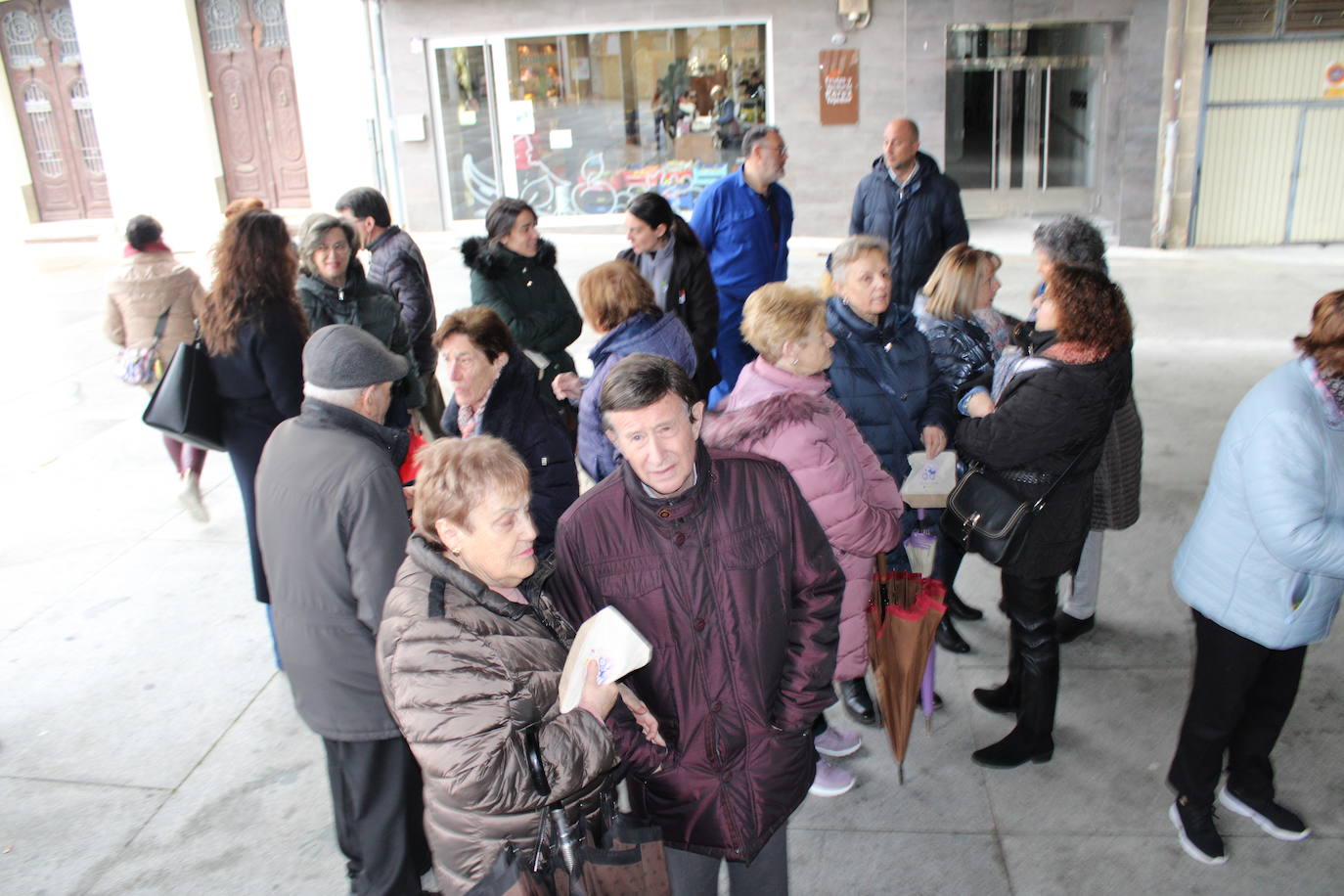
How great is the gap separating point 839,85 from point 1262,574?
11380 millimetres

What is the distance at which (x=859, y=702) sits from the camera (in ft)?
14.3

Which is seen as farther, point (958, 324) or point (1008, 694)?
point (958, 324)

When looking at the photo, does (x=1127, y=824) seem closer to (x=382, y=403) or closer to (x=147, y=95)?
(x=382, y=403)

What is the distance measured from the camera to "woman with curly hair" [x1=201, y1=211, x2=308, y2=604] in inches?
173

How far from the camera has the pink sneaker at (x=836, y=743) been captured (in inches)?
163

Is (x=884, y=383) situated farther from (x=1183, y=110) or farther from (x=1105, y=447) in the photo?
(x=1183, y=110)

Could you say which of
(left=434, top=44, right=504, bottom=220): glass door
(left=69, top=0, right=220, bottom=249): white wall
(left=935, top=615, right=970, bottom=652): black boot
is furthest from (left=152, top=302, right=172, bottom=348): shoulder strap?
(left=69, top=0, right=220, bottom=249): white wall

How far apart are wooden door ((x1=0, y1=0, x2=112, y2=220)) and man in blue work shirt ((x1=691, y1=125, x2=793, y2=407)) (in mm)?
13728

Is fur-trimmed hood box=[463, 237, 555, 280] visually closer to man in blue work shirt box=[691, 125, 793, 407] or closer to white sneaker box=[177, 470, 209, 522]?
man in blue work shirt box=[691, 125, 793, 407]

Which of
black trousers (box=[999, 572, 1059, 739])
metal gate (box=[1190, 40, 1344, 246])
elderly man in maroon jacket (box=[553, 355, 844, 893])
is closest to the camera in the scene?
elderly man in maroon jacket (box=[553, 355, 844, 893])

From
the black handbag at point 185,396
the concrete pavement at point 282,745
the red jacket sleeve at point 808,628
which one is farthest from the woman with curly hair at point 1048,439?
the black handbag at point 185,396

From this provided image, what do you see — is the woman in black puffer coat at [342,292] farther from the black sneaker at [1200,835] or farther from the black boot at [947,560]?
the black sneaker at [1200,835]

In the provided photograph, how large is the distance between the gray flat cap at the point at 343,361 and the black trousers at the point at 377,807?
108cm

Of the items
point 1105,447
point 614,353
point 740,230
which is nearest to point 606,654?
point 614,353
